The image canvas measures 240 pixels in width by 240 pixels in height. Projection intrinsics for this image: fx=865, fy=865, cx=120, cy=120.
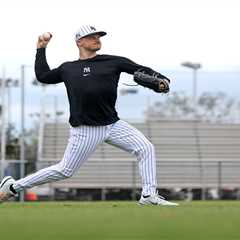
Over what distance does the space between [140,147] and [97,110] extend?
1.93 feet

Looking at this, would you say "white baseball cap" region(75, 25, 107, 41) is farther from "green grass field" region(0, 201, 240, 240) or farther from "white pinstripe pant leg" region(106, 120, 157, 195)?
"green grass field" region(0, 201, 240, 240)

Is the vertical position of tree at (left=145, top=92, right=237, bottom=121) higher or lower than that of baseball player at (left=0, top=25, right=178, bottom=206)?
higher

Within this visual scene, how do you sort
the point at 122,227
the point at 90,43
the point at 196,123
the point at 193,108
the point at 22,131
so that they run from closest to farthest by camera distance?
the point at 122,227 → the point at 90,43 → the point at 22,131 → the point at 193,108 → the point at 196,123

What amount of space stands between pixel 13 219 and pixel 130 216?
87 centimetres

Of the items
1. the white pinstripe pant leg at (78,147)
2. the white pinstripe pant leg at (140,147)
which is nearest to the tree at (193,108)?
the white pinstripe pant leg at (140,147)

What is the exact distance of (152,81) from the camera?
8938 millimetres

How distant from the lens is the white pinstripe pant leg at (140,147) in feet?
29.1

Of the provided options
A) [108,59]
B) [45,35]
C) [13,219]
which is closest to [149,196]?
[108,59]

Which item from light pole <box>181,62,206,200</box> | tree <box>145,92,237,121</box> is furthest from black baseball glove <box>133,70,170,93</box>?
tree <box>145,92,237,121</box>

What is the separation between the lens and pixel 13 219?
20.2 feet

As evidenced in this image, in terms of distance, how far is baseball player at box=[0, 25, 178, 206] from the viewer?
29.0 feet

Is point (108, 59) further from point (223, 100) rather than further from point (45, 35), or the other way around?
point (223, 100)

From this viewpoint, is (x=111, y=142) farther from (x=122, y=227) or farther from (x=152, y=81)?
(x=122, y=227)

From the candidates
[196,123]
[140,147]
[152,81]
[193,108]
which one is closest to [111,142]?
[140,147]
